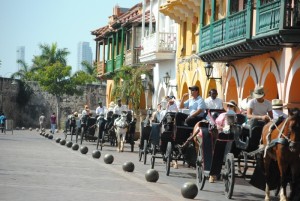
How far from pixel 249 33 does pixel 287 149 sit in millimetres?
13004

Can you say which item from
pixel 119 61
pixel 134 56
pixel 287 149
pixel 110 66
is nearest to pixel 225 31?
pixel 287 149

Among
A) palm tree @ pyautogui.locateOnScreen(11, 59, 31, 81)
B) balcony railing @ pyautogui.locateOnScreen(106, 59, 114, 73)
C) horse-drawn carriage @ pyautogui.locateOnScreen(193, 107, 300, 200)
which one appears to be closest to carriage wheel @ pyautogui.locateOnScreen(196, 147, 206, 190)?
horse-drawn carriage @ pyautogui.locateOnScreen(193, 107, 300, 200)

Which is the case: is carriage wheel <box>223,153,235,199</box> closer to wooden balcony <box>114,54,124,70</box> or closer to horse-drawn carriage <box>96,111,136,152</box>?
horse-drawn carriage <box>96,111,136,152</box>

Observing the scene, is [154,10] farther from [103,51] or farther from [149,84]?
[103,51]


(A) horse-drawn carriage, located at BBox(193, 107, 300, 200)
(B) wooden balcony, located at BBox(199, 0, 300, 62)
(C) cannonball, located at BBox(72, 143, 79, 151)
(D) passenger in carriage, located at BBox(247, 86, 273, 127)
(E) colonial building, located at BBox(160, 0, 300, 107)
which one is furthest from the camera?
(C) cannonball, located at BBox(72, 143, 79, 151)

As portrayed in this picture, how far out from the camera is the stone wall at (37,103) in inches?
3233

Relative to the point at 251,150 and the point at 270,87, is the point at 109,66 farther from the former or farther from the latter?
the point at 251,150

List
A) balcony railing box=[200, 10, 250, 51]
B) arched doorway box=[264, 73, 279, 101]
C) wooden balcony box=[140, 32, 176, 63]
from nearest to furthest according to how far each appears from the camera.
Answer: balcony railing box=[200, 10, 250, 51] < arched doorway box=[264, 73, 279, 101] < wooden balcony box=[140, 32, 176, 63]

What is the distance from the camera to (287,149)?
1406 centimetres

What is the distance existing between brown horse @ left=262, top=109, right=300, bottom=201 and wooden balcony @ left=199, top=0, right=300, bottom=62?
9.05m

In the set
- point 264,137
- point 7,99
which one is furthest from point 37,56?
point 264,137

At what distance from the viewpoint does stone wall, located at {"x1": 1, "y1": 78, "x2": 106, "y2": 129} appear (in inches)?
3233

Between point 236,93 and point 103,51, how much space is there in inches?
1260

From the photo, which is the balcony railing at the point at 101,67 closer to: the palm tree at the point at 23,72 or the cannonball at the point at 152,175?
the palm tree at the point at 23,72
